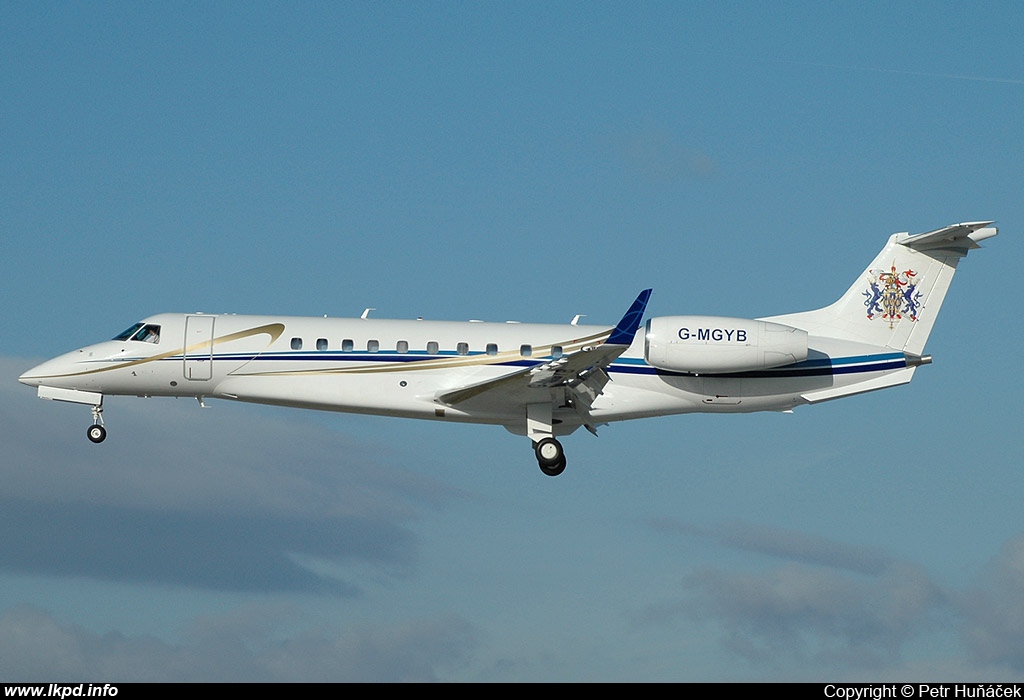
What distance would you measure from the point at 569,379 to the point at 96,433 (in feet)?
32.0

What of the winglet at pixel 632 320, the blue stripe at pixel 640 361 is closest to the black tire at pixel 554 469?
the blue stripe at pixel 640 361

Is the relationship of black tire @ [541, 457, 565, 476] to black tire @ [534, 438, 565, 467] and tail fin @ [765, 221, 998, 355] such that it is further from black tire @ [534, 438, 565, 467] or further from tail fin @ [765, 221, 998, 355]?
tail fin @ [765, 221, 998, 355]

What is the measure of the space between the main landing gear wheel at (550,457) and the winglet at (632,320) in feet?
11.6

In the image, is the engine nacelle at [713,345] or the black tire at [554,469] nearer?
the engine nacelle at [713,345]

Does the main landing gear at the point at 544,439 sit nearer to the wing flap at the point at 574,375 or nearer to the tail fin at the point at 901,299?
the wing flap at the point at 574,375

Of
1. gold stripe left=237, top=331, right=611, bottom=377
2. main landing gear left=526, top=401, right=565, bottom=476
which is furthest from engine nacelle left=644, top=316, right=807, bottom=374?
A: main landing gear left=526, top=401, right=565, bottom=476

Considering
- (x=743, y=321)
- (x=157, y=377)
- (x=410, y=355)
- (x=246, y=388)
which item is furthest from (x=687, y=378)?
(x=157, y=377)

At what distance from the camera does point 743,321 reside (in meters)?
27.2

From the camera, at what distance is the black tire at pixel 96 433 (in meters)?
28.3

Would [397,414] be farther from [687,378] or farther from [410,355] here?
[687,378]

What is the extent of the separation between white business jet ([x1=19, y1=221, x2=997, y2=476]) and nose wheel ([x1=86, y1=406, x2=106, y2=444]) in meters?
0.04

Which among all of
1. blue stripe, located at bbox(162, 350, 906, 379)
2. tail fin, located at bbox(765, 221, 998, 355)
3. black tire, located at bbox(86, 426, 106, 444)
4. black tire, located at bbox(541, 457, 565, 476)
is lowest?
black tire, located at bbox(541, 457, 565, 476)

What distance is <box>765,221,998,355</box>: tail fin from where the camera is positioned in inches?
1144

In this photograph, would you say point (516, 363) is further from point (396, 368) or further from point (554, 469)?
point (396, 368)
